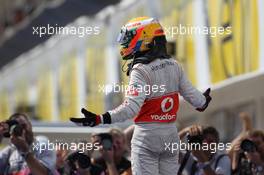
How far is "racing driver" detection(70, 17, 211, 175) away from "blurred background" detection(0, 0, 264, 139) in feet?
9.24

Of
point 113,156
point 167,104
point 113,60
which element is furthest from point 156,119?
point 113,60

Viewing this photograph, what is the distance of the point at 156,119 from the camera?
27.8ft

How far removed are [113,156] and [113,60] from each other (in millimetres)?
8126

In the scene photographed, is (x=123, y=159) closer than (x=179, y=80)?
No

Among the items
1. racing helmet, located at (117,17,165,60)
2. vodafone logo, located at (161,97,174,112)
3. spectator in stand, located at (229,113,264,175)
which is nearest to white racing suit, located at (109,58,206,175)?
vodafone logo, located at (161,97,174,112)

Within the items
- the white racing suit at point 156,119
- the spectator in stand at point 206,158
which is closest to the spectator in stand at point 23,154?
the spectator in stand at point 206,158

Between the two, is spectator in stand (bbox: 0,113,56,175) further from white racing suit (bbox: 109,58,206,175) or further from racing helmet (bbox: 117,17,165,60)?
racing helmet (bbox: 117,17,165,60)

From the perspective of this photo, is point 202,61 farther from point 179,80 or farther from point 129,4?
point 179,80

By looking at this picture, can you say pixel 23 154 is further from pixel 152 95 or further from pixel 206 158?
pixel 152 95

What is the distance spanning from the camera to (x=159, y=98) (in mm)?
8477

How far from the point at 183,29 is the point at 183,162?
16.8ft

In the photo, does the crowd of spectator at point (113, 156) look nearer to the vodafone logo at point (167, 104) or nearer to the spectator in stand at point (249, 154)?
the spectator in stand at point (249, 154)

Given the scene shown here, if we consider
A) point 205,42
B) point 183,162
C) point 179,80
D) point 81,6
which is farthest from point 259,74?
point 81,6

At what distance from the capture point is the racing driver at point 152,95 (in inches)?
333
